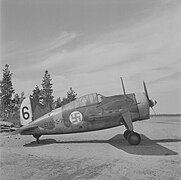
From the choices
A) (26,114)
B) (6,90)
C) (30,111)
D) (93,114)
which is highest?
(6,90)

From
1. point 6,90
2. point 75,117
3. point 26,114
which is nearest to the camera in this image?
point 75,117

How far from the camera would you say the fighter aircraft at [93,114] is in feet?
38.8

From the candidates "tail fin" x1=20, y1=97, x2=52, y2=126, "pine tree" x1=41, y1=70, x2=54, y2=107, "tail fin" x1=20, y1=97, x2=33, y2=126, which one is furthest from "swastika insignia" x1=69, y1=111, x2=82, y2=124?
"pine tree" x1=41, y1=70, x2=54, y2=107

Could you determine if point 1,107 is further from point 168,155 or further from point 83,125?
point 168,155

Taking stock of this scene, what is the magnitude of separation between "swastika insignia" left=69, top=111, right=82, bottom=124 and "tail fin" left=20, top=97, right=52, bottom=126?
1957 mm

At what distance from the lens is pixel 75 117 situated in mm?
12227

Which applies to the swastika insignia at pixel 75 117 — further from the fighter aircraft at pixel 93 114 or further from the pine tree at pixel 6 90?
the pine tree at pixel 6 90

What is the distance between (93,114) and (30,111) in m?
4.00

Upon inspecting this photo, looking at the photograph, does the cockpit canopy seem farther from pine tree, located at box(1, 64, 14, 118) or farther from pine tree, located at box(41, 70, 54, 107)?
pine tree, located at box(41, 70, 54, 107)

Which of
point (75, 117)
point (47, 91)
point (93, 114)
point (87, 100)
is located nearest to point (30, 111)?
point (75, 117)

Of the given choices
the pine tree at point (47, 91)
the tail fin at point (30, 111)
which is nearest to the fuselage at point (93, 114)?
the tail fin at point (30, 111)

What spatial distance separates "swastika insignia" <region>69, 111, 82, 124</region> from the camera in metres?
12.2

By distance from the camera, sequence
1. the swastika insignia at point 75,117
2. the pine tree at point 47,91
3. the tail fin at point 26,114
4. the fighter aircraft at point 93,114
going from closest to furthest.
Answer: the fighter aircraft at point 93,114 < the swastika insignia at point 75,117 < the tail fin at point 26,114 < the pine tree at point 47,91

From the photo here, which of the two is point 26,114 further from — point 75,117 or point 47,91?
point 47,91
